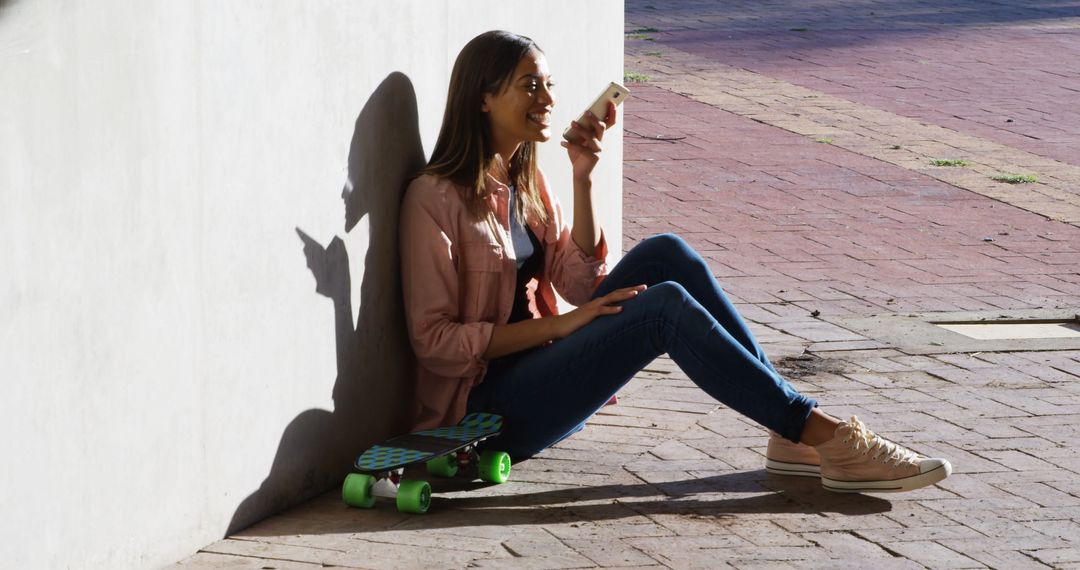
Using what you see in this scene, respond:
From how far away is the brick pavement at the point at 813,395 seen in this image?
Answer: 348 centimetres

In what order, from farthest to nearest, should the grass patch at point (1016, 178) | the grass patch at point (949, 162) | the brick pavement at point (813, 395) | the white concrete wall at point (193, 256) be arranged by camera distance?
the grass patch at point (949, 162) < the grass patch at point (1016, 178) < the brick pavement at point (813, 395) < the white concrete wall at point (193, 256)

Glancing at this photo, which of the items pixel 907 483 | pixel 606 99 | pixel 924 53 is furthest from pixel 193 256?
pixel 924 53

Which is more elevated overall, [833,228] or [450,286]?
[450,286]

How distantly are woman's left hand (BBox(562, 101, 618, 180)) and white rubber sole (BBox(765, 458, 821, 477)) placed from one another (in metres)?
0.91

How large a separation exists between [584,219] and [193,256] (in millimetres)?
1288

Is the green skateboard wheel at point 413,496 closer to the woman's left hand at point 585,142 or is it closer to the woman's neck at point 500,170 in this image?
the woman's neck at point 500,170

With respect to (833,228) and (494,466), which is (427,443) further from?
(833,228)

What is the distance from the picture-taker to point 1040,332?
5840mm

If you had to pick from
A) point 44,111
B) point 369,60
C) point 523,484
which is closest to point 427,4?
point 369,60

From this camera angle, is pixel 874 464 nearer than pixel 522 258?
Yes

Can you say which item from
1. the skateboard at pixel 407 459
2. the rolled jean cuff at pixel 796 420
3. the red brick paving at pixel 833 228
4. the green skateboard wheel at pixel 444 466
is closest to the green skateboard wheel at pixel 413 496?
the skateboard at pixel 407 459

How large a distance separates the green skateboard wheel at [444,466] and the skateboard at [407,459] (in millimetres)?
59

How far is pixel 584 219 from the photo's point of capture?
13.7 ft

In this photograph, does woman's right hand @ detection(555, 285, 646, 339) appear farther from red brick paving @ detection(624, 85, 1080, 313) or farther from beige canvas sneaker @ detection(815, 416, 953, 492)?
red brick paving @ detection(624, 85, 1080, 313)
